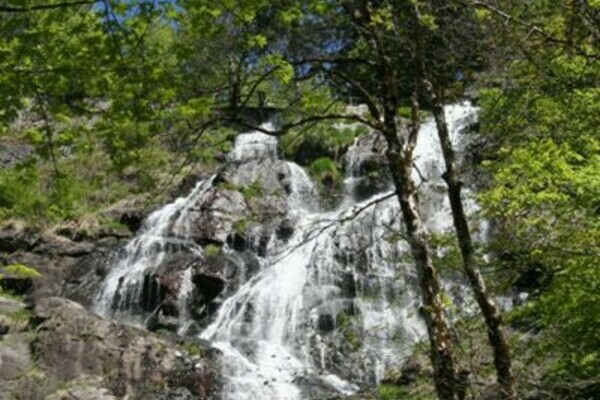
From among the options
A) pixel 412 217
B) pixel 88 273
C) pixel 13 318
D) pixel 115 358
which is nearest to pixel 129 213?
pixel 88 273

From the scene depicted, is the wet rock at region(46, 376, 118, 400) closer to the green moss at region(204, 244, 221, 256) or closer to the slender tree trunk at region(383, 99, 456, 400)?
the green moss at region(204, 244, 221, 256)

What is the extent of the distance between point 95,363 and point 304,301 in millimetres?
5130

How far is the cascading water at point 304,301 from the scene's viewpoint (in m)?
13.5

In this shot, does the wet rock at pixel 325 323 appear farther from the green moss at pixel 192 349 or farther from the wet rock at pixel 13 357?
the wet rock at pixel 13 357

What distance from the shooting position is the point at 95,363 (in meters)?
12.9

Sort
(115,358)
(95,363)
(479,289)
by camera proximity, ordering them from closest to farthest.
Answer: (479,289), (95,363), (115,358)

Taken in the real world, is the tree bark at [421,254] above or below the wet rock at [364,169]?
below

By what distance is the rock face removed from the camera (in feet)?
40.5

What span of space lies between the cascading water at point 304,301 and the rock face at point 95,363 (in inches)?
32.5

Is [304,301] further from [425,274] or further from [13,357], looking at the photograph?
[425,274]

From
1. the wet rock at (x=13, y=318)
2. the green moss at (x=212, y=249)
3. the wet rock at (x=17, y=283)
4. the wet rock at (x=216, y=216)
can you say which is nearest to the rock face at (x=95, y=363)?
the wet rock at (x=13, y=318)

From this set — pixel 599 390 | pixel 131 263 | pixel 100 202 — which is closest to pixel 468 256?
pixel 599 390

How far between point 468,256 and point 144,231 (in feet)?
52.0

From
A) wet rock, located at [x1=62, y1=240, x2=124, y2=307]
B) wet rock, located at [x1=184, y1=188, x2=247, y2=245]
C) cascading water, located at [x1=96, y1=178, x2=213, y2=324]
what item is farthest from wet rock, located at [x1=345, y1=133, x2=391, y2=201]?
wet rock, located at [x1=62, y1=240, x2=124, y2=307]
